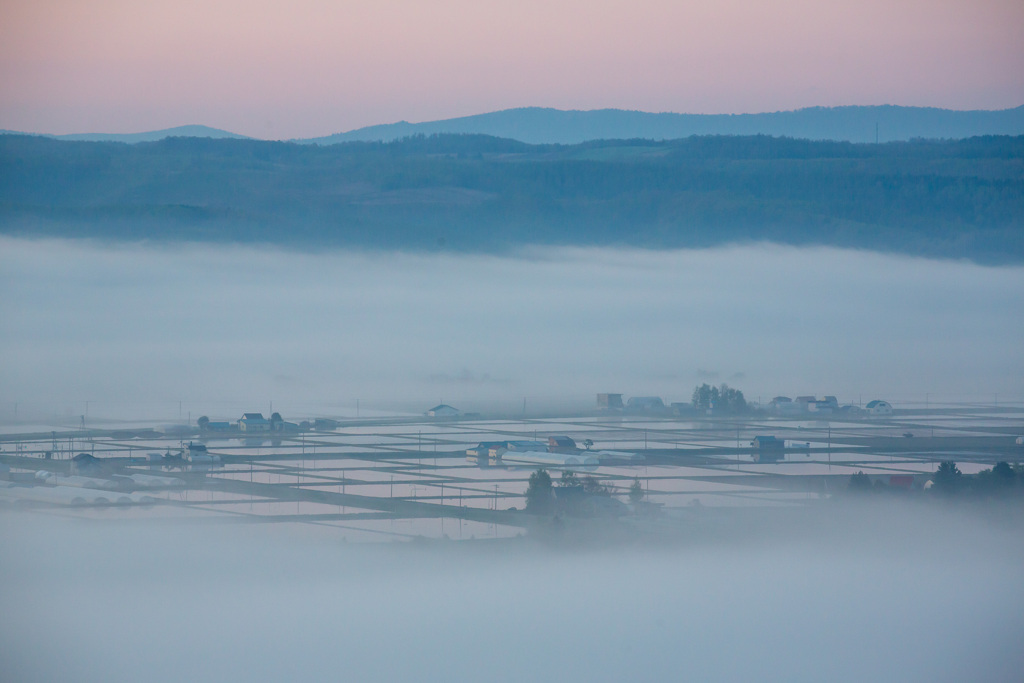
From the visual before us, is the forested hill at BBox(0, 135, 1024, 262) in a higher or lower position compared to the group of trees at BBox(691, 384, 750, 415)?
higher

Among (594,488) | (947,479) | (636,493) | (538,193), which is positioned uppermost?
(538,193)

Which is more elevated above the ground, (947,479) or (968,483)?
(947,479)

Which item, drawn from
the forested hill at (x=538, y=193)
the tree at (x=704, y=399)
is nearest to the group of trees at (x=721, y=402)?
the tree at (x=704, y=399)

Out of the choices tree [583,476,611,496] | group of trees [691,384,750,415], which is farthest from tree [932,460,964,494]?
group of trees [691,384,750,415]

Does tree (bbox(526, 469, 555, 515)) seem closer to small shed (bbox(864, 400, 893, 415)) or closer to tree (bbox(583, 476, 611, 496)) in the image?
tree (bbox(583, 476, 611, 496))

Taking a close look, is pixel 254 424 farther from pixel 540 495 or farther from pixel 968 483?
pixel 968 483

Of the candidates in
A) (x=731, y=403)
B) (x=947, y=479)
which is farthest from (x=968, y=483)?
(x=731, y=403)

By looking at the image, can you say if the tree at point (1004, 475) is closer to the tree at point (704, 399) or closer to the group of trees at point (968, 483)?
the group of trees at point (968, 483)
